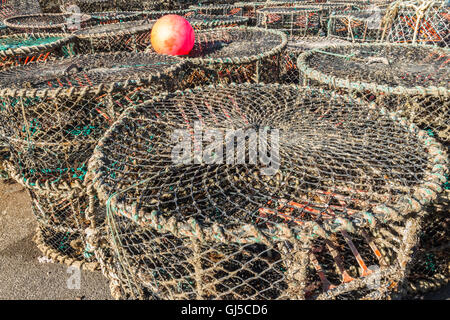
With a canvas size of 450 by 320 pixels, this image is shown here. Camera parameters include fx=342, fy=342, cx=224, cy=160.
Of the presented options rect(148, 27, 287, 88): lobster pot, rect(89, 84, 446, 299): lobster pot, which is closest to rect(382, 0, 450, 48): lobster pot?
rect(148, 27, 287, 88): lobster pot

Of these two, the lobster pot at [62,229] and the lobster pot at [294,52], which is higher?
the lobster pot at [294,52]

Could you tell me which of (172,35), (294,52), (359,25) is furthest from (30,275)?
(359,25)

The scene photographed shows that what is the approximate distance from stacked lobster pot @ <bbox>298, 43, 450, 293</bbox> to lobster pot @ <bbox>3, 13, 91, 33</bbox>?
3584mm

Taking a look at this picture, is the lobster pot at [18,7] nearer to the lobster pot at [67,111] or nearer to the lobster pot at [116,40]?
the lobster pot at [116,40]

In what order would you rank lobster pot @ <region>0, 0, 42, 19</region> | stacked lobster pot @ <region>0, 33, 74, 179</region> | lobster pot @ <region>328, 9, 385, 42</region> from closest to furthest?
1. stacked lobster pot @ <region>0, 33, 74, 179</region>
2. lobster pot @ <region>328, 9, 385, 42</region>
3. lobster pot @ <region>0, 0, 42, 19</region>

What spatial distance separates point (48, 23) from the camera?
5.38 meters

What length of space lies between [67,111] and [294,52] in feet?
7.53

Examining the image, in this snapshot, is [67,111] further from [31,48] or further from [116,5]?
[116,5]

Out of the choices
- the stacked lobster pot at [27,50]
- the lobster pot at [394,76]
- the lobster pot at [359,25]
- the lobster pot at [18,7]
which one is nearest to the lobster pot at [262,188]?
the lobster pot at [394,76]

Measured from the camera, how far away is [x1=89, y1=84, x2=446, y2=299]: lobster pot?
3.79 feet

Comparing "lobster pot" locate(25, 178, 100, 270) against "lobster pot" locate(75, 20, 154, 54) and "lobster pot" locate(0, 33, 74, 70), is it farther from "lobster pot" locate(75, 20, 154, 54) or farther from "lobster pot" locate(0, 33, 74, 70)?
"lobster pot" locate(75, 20, 154, 54)

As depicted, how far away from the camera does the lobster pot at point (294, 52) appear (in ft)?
11.8

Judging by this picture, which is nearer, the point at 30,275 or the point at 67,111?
the point at 67,111

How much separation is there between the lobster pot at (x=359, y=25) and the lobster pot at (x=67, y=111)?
2843mm
